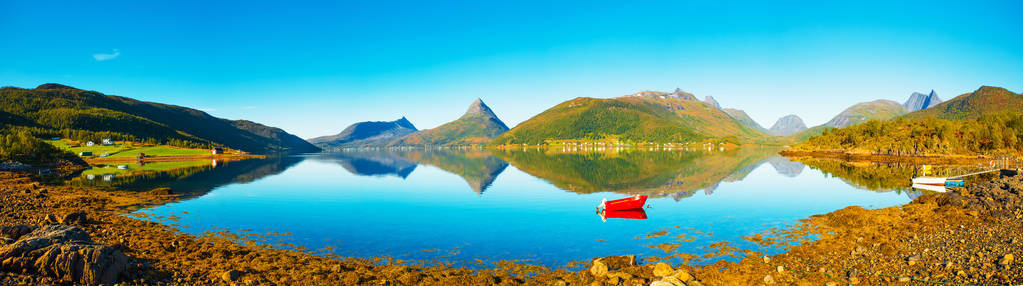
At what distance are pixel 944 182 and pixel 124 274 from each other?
210 feet

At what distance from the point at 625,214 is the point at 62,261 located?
91.4ft

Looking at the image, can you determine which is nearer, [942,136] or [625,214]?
[625,214]

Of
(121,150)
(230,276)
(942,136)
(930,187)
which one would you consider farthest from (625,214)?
(121,150)

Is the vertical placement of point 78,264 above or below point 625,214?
above

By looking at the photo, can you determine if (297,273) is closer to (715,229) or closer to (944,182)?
(715,229)

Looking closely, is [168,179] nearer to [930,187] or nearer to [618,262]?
[618,262]

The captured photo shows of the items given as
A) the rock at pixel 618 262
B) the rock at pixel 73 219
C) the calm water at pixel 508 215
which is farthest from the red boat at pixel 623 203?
the rock at pixel 73 219

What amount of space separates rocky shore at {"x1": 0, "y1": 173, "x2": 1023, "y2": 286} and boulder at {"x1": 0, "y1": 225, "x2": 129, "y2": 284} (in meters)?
0.03

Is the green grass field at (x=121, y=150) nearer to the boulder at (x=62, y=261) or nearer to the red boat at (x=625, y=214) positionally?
the boulder at (x=62, y=261)

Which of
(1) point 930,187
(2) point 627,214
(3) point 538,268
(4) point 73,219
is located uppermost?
(4) point 73,219

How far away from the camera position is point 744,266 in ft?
53.6

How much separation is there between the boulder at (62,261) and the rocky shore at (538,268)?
0.03m

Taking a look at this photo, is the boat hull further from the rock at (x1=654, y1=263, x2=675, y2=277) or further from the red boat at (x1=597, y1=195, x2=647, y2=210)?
the rock at (x1=654, y1=263, x2=675, y2=277)

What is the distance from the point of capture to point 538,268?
1719 centimetres
